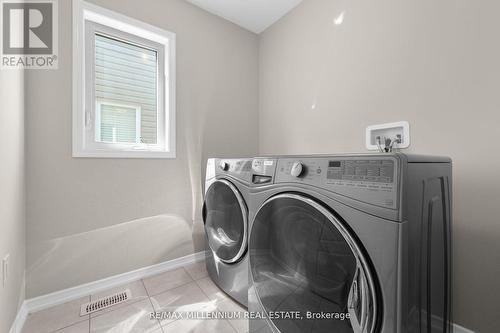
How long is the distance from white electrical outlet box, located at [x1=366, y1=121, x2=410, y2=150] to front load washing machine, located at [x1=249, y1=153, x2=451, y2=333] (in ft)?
1.38

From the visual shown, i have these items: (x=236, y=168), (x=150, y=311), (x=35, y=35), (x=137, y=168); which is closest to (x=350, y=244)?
(x=236, y=168)

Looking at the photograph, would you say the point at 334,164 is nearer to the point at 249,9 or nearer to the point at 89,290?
the point at 89,290

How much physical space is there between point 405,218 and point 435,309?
0.55m

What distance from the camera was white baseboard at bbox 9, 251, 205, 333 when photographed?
126 cm

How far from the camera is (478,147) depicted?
3.44 ft

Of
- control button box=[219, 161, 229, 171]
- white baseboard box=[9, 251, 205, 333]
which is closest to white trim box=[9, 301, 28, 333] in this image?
white baseboard box=[9, 251, 205, 333]

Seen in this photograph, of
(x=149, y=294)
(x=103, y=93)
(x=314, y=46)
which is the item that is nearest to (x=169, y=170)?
(x=103, y=93)

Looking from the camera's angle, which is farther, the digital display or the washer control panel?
the washer control panel

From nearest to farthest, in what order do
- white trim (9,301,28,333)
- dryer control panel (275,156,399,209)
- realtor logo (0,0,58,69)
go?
dryer control panel (275,156,399,209) → white trim (9,301,28,333) → realtor logo (0,0,58,69)

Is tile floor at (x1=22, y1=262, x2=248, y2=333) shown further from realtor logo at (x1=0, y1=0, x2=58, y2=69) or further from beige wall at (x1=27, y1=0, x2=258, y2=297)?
realtor logo at (x1=0, y1=0, x2=58, y2=69)

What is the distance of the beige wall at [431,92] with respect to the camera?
3.37 ft

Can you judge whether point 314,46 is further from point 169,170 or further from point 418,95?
point 169,170

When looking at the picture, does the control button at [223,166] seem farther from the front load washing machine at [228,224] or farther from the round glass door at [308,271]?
the round glass door at [308,271]

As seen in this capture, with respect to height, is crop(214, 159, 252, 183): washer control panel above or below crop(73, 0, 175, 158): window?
below
